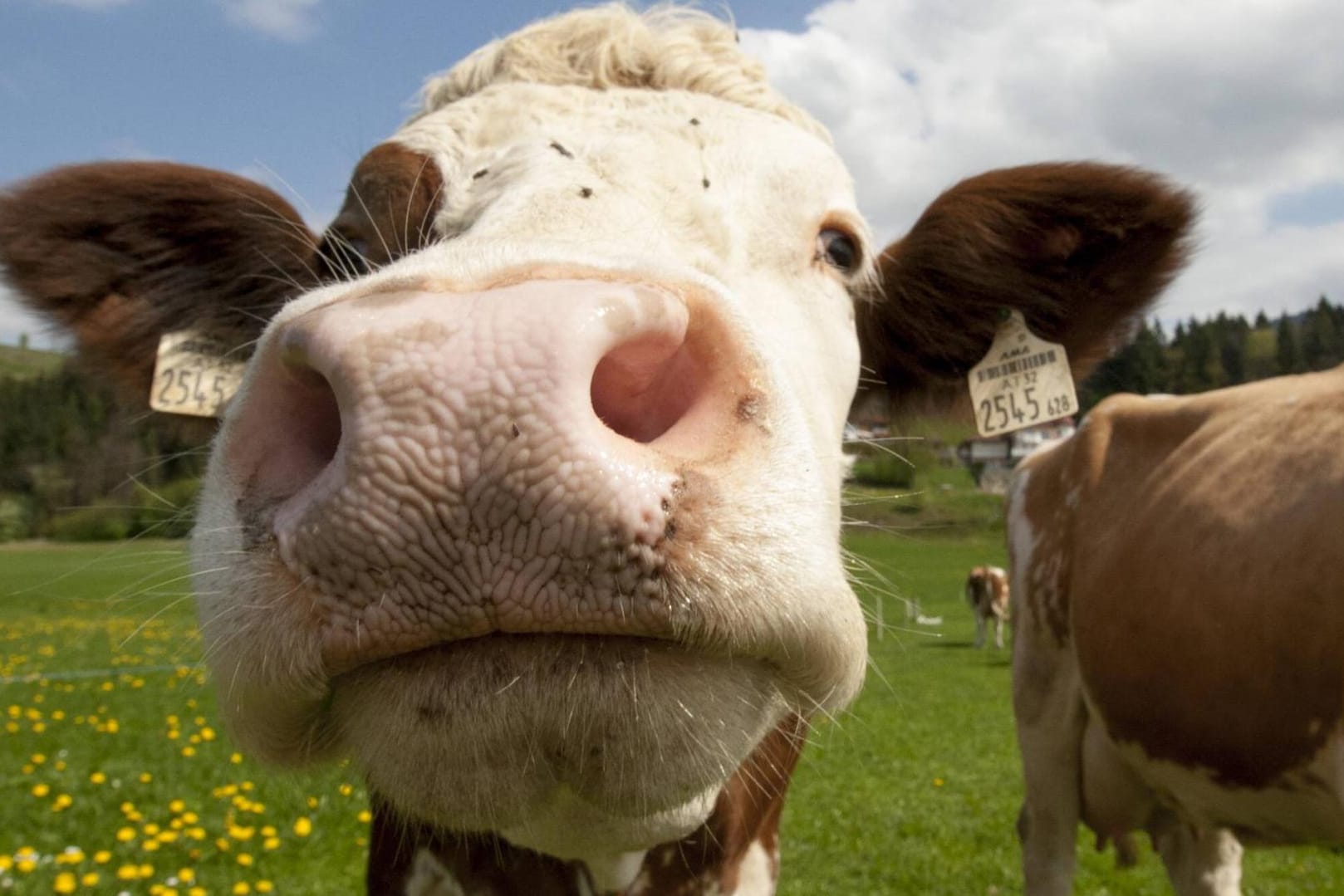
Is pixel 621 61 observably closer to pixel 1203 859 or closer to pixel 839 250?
pixel 839 250

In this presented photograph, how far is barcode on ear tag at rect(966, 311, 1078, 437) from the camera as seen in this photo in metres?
3.39

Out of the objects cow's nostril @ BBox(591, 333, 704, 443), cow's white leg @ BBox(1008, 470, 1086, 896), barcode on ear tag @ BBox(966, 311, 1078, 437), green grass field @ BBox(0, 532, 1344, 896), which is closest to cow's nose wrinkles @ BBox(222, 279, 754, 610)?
cow's nostril @ BBox(591, 333, 704, 443)

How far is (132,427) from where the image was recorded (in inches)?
147

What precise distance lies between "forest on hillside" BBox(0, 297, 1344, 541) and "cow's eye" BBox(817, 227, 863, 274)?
1489 mm

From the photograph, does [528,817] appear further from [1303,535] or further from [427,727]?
[1303,535]

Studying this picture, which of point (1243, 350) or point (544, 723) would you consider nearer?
point (544, 723)

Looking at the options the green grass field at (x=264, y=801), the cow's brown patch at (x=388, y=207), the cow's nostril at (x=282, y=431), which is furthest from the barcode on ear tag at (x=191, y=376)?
the cow's nostril at (x=282, y=431)

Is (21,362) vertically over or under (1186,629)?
over

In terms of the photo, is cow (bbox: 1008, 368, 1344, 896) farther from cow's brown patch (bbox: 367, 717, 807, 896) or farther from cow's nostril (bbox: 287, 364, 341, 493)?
cow's nostril (bbox: 287, 364, 341, 493)

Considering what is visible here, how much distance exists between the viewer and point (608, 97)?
2.48 m

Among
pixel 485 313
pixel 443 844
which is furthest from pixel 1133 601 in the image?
pixel 485 313

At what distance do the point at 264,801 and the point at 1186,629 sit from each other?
18.0ft

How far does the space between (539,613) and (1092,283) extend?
114 inches

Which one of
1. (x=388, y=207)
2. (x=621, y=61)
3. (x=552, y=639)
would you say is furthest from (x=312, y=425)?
(x=621, y=61)
